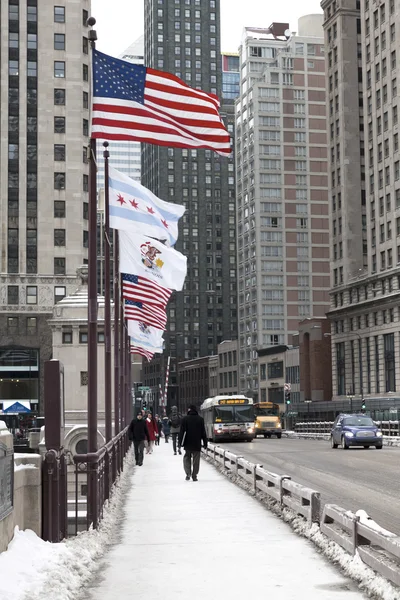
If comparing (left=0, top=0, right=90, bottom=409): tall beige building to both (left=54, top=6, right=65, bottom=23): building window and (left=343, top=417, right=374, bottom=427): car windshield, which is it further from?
(left=343, top=417, right=374, bottom=427): car windshield

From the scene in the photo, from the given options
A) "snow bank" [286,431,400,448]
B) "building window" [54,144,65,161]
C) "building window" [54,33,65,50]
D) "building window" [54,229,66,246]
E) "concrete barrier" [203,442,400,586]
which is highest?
"building window" [54,33,65,50]

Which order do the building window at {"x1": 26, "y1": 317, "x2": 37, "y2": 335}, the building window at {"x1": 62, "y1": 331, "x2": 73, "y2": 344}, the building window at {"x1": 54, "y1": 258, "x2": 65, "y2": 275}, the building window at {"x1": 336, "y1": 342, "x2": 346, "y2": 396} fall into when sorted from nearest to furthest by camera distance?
the building window at {"x1": 62, "y1": 331, "x2": 73, "y2": 344}, the building window at {"x1": 26, "y1": 317, "x2": 37, "y2": 335}, the building window at {"x1": 54, "y1": 258, "x2": 65, "y2": 275}, the building window at {"x1": 336, "y1": 342, "x2": 346, "y2": 396}

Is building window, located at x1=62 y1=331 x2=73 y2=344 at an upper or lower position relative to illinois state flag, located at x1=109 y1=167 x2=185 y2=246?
lower

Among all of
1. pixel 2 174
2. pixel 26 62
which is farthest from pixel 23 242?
pixel 26 62

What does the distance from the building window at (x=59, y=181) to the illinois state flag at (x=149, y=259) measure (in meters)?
65.4

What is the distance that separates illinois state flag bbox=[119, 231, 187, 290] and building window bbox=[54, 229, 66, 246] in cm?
6437

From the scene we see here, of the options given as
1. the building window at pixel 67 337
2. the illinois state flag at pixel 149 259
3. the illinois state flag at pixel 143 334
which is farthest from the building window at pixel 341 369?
the illinois state flag at pixel 149 259

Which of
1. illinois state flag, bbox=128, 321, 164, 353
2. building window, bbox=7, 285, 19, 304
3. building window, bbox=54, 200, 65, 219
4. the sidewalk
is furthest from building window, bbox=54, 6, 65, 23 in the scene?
the sidewalk

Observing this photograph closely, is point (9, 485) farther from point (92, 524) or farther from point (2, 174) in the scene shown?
point (2, 174)

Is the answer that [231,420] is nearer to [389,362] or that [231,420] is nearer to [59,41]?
[59,41]

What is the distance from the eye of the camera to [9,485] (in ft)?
33.4

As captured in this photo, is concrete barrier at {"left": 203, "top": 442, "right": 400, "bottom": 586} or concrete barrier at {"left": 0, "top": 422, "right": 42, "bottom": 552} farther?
concrete barrier at {"left": 0, "top": 422, "right": 42, "bottom": 552}

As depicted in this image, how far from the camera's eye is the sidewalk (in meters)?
9.93

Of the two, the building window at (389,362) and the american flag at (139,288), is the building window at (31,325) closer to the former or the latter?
the building window at (389,362)
